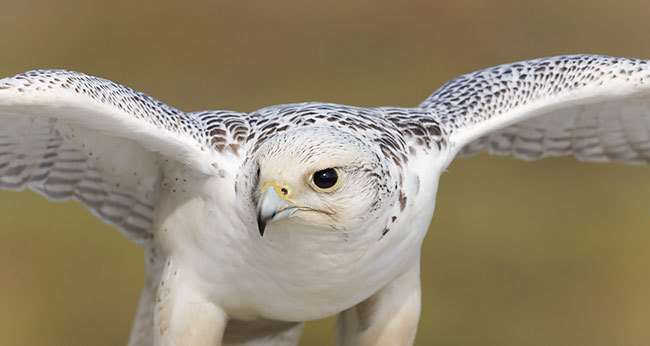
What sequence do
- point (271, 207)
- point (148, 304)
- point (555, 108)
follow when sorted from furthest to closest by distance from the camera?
point (148, 304), point (555, 108), point (271, 207)

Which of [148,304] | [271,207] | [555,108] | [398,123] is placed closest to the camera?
[271,207]

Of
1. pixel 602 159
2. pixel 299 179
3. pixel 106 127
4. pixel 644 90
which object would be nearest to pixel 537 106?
pixel 644 90

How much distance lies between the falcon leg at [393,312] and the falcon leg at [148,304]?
0.77 m

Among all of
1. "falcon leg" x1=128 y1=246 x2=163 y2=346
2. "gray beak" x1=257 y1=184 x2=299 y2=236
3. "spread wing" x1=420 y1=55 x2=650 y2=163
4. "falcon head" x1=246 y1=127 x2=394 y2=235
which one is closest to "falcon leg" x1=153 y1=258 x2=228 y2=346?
"falcon leg" x1=128 y1=246 x2=163 y2=346

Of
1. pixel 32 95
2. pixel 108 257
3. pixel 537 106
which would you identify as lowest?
pixel 108 257

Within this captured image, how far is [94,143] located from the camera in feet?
11.9

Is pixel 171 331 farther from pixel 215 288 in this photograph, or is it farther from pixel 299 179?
pixel 299 179

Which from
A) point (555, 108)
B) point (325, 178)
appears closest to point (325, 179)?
point (325, 178)

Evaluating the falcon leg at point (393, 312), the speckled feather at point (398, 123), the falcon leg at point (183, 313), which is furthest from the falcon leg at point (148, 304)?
the falcon leg at point (393, 312)

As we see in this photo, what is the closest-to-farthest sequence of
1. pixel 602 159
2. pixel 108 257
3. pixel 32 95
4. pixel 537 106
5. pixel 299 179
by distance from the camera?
pixel 299 179 → pixel 32 95 → pixel 537 106 → pixel 602 159 → pixel 108 257

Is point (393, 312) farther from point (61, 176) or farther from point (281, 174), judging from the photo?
point (61, 176)

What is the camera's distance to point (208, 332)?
12.0 feet

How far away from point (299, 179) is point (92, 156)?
3.68ft

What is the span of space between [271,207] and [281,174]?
0.10m
